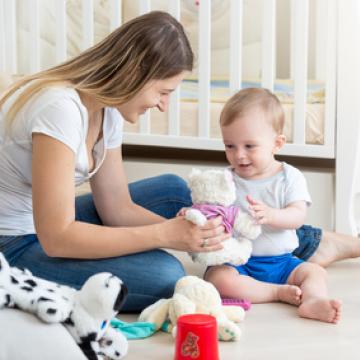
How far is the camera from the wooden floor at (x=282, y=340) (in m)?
1.43

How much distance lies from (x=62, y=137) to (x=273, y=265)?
24.2 inches

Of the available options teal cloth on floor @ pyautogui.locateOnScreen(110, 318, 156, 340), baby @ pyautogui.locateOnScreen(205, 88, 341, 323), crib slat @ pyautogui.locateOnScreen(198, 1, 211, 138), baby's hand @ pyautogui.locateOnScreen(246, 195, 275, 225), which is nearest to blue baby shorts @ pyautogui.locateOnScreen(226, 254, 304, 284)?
baby @ pyautogui.locateOnScreen(205, 88, 341, 323)

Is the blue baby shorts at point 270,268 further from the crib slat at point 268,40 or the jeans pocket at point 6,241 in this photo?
the crib slat at point 268,40

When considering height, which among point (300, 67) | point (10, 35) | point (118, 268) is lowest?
point (118, 268)

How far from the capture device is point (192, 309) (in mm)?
1523

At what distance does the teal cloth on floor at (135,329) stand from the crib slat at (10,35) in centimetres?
138

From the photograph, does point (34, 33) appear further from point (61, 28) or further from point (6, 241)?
point (6, 241)

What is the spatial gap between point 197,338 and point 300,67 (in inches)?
48.5

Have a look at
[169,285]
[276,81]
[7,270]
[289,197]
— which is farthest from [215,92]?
[7,270]

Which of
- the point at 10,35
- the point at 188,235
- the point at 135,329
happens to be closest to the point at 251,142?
the point at 188,235

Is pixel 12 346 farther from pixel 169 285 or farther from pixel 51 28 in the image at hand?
pixel 51 28

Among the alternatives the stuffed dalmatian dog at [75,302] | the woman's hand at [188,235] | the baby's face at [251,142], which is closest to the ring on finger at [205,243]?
the woman's hand at [188,235]

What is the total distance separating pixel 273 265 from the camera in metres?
1.83

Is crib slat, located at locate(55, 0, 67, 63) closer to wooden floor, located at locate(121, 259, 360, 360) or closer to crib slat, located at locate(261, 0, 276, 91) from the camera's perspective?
crib slat, located at locate(261, 0, 276, 91)
